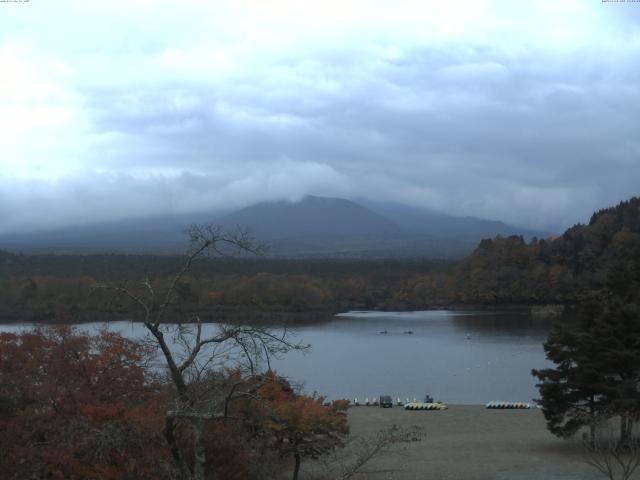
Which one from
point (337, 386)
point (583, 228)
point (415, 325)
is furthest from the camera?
point (583, 228)

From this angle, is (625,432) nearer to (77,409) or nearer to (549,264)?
(77,409)

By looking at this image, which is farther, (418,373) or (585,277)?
(585,277)

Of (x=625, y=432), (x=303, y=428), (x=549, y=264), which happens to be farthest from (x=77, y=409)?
(x=549, y=264)

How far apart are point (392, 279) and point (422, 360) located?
43841 mm

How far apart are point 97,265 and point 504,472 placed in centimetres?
6371

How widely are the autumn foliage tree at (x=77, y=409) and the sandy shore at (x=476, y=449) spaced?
3.25m

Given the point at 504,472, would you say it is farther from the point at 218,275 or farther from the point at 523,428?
the point at 218,275

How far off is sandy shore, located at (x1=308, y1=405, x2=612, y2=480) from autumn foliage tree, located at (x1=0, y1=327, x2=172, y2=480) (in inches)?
128

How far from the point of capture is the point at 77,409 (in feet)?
32.8

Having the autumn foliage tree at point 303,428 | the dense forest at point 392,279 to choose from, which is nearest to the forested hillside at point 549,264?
the dense forest at point 392,279

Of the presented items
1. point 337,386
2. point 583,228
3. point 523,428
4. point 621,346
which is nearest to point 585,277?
point 583,228

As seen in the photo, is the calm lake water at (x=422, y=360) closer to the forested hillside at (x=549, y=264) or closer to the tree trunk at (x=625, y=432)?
the tree trunk at (x=625, y=432)

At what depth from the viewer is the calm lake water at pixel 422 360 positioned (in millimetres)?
27750

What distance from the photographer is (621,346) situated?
46.7 ft
